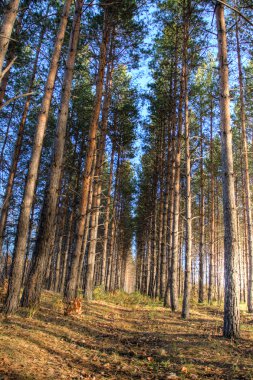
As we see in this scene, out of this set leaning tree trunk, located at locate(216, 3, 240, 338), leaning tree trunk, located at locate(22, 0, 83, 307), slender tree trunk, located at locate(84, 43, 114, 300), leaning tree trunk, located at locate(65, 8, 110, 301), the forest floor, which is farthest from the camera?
slender tree trunk, located at locate(84, 43, 114, 300)

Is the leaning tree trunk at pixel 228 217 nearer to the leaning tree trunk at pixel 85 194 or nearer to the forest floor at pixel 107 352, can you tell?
the forest floor at pixel 107 352

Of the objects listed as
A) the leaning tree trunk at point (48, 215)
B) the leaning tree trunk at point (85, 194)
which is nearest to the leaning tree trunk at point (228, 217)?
the leaning tree trunk at point (48, 215)

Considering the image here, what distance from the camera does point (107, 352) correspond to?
15.9ft

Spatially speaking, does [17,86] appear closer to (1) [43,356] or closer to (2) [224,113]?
(2) [224,113]

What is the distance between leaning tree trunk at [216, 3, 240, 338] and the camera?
618cm

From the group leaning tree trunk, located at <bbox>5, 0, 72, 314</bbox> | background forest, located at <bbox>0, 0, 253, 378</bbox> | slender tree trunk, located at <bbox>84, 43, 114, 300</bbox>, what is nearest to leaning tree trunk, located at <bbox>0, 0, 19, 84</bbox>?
background forest, located at <bbox>0, 0, 253, 378</bbox>

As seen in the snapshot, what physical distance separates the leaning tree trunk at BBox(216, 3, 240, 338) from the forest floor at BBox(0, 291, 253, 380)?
0.48 m

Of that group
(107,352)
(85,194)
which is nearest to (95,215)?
(85,194)

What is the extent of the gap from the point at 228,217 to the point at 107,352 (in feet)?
12.5

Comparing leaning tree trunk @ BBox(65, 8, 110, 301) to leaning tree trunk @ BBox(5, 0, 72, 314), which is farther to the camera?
leaning tree trunk @ BBox(65, 8, 110, 301)

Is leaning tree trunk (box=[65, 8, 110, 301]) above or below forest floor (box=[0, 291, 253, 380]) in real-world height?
above

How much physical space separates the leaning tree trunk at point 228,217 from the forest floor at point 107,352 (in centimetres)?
48

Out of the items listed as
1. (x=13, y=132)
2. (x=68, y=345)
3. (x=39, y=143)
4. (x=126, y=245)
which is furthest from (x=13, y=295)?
(x=126, y=245)

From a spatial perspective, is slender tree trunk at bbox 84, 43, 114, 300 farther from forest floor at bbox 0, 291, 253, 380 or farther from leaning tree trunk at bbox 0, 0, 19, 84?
leaning tree trunk at bbox 0, 0, 19, 84
